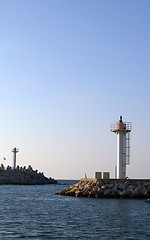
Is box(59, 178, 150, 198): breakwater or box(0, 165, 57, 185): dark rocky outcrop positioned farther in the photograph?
box(0, 165, 57, 185): dark rocky outcrop

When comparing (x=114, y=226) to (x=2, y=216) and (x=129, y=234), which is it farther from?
(x=2, y=216)

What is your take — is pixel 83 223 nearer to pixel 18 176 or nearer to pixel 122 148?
pixel 122 148

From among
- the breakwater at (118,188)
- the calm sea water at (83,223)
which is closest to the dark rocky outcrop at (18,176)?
the breakwater at (118,188)

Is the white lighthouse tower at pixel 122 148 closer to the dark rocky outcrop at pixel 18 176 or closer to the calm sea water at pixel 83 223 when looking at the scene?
the calm sea water at pixel 83 223

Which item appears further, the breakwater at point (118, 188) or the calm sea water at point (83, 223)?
the breakwater at point (118, 188)

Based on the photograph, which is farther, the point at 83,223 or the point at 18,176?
the point at 18,176

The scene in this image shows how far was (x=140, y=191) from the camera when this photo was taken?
132 ft

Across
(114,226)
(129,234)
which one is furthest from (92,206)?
(129,234)

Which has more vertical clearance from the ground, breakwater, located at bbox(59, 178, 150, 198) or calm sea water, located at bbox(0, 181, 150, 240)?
breakwater, located at bbox(59, 178, 150, 198)

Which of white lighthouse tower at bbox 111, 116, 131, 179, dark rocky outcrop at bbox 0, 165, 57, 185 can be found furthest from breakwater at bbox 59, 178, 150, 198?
dark rocky outcrop at bbox 0, 165, 57, 185

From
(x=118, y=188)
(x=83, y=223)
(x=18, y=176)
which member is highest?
(x=118, y=188)

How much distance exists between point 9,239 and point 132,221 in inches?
328

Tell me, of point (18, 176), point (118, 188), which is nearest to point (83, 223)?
point (118, 188)

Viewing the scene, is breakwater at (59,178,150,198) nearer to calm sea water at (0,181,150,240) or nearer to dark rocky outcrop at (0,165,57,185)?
calm sea water at (0,181,150,240)
